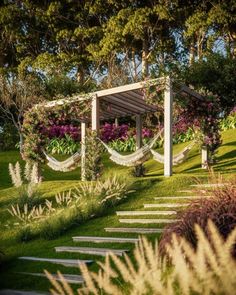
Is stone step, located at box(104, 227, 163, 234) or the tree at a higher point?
the tree

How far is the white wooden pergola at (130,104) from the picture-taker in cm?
1380

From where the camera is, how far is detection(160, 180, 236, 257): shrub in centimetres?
602

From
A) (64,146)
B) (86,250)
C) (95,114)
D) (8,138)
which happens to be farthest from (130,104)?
(8,138)

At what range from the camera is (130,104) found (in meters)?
17.3

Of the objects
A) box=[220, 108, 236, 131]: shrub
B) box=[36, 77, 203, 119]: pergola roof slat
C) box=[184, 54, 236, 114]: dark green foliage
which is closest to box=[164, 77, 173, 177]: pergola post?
box=[36, 77, 203, 119]: pergola roof slat

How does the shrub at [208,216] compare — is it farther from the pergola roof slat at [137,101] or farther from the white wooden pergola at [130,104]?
the pergola roof slat at [137,101]

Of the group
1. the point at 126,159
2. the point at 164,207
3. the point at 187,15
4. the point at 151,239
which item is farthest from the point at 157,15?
the point at 151,239

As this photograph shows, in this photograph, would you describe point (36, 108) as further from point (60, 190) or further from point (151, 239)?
point (151, 239)

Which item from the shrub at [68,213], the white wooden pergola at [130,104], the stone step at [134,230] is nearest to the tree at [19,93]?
the white wooden pergola at [130,104]

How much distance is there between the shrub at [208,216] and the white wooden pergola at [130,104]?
719 centimetres

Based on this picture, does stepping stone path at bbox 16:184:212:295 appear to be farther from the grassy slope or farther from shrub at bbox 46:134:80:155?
shrub at bbox 46:134:80:155

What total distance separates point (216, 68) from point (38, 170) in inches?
477

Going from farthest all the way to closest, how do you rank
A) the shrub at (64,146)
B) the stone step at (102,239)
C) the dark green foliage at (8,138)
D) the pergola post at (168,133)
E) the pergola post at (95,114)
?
the dark green foliage at (8,138)
the shrub at (64,146)
the pergola post at (95,114)
the pergola post at (168,133)
the stone step at (102,239)

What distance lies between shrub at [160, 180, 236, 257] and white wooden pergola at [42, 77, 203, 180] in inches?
283
